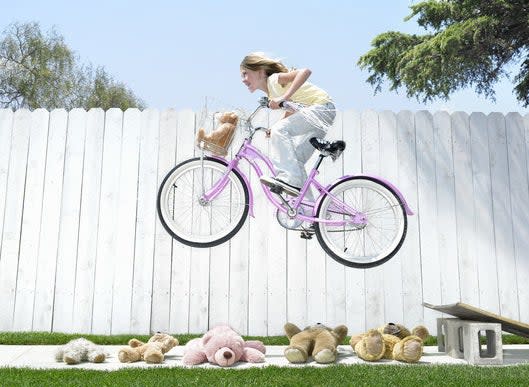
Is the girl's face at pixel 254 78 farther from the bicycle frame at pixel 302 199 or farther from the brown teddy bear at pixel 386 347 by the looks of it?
the brown teddy bear at pixel 386 347

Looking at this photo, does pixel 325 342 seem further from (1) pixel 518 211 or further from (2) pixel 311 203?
(1) pixel 518 211

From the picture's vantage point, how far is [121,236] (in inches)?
217

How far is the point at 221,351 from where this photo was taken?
404cm

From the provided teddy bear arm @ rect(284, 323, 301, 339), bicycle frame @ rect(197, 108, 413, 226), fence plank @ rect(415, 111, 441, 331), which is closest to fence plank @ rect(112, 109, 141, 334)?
teddy bear arm @ rect(284, 323, 301, 339)

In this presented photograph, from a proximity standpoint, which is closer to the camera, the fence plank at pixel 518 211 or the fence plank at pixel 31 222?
the fence plank at pixel 31 222

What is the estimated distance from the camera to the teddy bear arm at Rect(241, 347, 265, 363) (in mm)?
4164

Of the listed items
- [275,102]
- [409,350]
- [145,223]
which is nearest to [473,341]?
[409,350]

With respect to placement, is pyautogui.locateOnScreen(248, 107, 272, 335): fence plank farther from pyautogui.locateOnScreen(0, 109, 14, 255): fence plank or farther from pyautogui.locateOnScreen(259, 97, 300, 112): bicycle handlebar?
pyautogui.locateOnScreen(0, 109, 14, 255): fence plank

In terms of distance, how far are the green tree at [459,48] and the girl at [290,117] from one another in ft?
21.5

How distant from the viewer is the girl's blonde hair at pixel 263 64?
3715 mm

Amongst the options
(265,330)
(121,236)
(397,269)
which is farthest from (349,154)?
(121,236)

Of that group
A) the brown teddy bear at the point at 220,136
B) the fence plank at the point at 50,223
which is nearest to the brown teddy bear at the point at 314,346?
the brown teddy bear at the point at 220,136

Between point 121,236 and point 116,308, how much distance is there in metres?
0.64

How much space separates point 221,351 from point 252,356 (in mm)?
246
